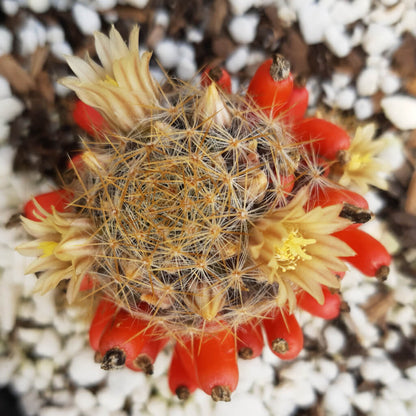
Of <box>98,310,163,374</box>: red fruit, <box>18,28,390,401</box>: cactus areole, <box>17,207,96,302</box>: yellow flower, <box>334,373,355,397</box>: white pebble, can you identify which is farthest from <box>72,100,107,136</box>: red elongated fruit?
<box>334,373,355,397</box>: white pebble

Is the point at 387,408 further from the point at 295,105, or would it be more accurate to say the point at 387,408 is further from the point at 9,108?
the point at 9,108

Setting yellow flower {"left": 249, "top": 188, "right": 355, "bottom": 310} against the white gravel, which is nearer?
yellow flower {"left": 249, "top": 188, "right": 355, "bottom": 310}

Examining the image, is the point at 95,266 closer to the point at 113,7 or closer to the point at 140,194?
the point at 140,194

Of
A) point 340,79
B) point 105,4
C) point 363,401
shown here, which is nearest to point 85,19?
point 105,4

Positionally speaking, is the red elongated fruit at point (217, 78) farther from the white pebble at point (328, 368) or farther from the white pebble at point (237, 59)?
the white pebble at point (328, 368)

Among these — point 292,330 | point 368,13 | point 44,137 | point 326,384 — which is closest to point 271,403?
point 326,384

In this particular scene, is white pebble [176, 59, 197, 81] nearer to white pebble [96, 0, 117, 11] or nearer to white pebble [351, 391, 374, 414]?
white pebble [96, 0, 117, 11]

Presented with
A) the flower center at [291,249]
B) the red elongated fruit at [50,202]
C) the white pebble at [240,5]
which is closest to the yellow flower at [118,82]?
the red elongated fruit at [50,202]
